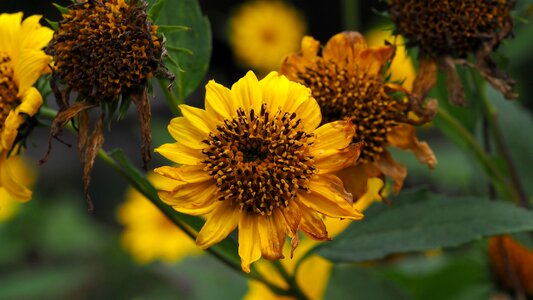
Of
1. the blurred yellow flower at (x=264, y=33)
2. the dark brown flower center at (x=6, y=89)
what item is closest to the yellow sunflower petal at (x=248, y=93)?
the dark brown flower center at (x=6, y=89)

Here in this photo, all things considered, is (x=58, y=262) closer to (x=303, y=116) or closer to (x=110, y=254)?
(x=110, y=254)

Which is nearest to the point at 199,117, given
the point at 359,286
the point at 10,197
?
the point at 359,286

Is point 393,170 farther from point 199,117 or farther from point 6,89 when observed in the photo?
point 6,89

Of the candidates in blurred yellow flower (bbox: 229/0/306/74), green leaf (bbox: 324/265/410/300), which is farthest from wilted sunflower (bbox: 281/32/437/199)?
blurred yellow flower (bbox: 229/0/306/74)

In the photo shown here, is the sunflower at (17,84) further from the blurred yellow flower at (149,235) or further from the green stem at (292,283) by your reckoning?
the blurred yellow flower at (149,235)

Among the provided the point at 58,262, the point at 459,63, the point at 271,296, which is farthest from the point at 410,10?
the point at 58,262

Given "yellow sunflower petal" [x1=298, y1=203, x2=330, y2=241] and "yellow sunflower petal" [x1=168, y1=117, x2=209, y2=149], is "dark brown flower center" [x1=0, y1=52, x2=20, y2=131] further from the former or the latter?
"yellow sunflower petal" [x1=298, y1=203, x2=330, y2=241]
